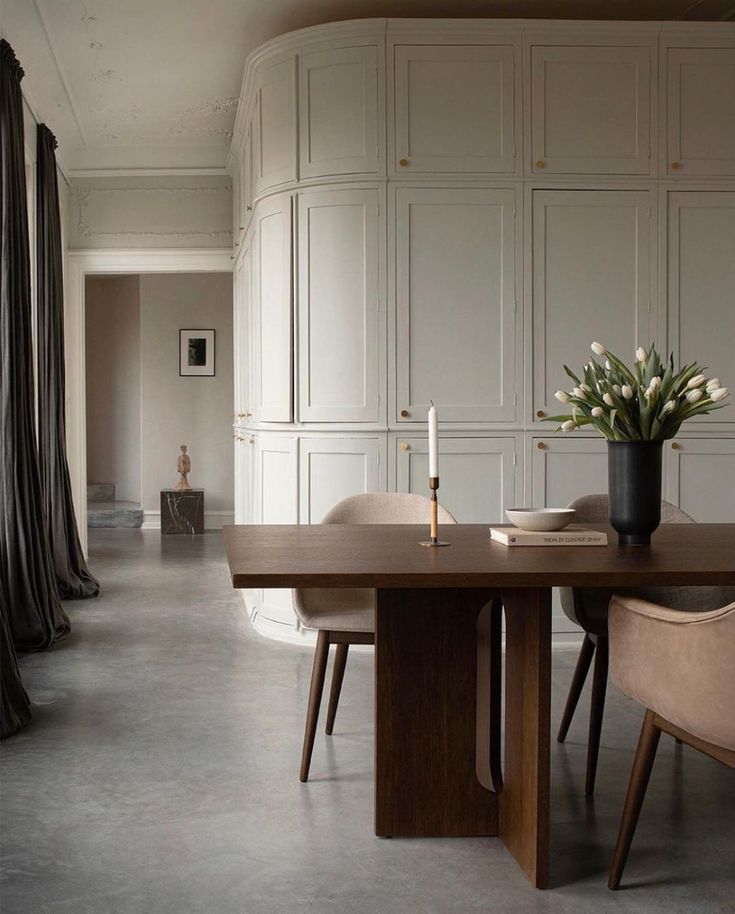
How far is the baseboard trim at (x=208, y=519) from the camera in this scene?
31.3ft

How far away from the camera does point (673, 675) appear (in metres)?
2.07

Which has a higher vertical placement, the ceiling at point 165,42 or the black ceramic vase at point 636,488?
the ceiling at point 165,42

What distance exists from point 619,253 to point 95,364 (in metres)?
7.03

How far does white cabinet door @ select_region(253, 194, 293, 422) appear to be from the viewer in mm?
4730

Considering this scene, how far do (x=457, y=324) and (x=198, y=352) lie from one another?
5.42m

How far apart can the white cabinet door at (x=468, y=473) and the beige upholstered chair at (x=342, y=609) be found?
4.28 feet

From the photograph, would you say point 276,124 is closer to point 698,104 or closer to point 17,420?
point 17,420

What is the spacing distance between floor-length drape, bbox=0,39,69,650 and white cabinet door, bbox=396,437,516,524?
1657 mm

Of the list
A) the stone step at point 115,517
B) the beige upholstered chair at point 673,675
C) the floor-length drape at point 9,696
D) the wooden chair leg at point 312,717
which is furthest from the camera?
the stone step at point 115,517

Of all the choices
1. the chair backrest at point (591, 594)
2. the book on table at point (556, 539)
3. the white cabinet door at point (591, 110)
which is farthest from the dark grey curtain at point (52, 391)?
the book on table at point (556, 539)

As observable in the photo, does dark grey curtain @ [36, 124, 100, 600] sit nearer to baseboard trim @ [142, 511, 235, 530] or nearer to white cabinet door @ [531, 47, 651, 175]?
white cabinet door @ [531, 47, 651, 175]

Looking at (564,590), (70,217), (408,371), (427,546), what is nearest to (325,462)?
(408,371)

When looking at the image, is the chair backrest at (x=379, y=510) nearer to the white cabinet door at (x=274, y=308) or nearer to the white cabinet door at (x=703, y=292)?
the white cabinet door at (x=274, y=308)

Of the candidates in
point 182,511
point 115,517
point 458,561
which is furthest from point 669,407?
point 115,517
